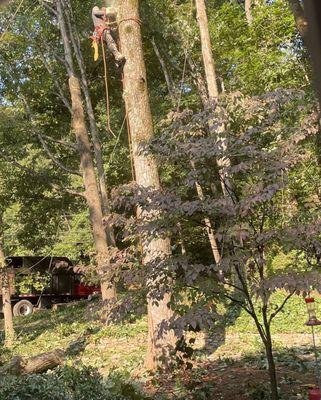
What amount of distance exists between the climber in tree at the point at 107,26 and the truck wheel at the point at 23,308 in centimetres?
1725

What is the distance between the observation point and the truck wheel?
73.9ft

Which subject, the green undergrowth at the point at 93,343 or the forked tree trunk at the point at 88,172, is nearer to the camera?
the green undergrowth at the point at 93,343

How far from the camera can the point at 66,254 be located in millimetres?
30406

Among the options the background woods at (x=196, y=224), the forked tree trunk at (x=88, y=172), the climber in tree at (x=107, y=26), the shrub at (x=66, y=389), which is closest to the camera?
the background woods at (x=196, y=224)

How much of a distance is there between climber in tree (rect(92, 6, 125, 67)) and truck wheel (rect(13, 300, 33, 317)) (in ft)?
56.6

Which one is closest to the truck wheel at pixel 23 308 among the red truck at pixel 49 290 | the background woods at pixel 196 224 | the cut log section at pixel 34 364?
the red truck at pixel 49 290

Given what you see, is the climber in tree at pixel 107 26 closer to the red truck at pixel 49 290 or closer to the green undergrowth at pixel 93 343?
the green undergrowth at pixel 93 343

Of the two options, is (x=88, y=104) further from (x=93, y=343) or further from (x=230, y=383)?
(x=230, y=383)

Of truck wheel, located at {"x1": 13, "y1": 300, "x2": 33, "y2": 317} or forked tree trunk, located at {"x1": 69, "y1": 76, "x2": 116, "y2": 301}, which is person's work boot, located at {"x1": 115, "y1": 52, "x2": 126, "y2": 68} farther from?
truck wheel, located at {"x1": 13, "y1": 300, "x2": 33, "y2": 317}

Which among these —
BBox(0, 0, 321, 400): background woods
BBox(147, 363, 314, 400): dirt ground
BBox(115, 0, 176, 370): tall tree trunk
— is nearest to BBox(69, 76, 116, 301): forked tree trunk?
BBox(0, 0, 321, 400): background woods

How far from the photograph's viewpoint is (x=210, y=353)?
8484 millimetres

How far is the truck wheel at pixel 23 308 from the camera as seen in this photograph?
22.5 meters

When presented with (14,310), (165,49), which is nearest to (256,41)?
(165,49)

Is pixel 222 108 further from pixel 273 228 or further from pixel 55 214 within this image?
pixel 55 214
